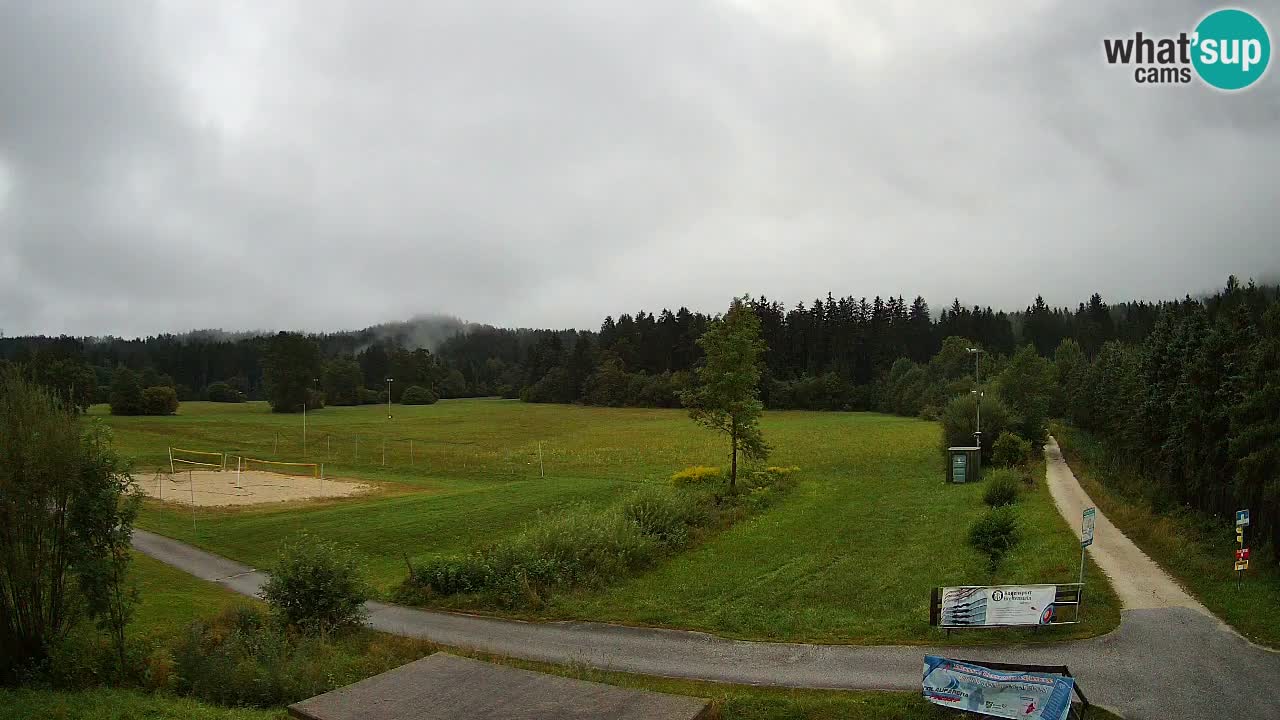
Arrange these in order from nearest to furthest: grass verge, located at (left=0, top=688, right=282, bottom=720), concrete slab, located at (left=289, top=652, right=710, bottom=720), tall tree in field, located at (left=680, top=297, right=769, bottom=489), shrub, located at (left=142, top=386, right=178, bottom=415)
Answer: concrete slab, located at (left=289, top=652, right=710, bottom=720)
grass verge, located at (left=0, top=688, right=282, bottom=720)
tall tree in field, located at (left=680, top=297, right=769, bottom=489)
shrub, located at (left=142, top=386, right=178, bottom=415)

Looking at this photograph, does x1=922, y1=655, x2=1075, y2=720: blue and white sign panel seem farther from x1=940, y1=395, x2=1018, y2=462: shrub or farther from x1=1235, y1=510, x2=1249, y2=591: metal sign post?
x1=940, y1=395, x2=1018, y2=462: shrub

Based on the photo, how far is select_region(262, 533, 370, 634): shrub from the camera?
19297 mm

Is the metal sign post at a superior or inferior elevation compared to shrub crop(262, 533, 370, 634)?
superior

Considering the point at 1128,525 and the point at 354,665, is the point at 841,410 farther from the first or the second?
the point at 354,665

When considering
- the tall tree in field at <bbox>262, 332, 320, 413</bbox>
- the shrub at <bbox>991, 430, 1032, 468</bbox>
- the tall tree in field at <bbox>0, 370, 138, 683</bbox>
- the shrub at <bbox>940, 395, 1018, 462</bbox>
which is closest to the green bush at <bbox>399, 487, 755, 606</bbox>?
the tall tree in field at <bbox>0, 370, 138, 683</bbox>

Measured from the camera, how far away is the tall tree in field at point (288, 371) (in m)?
Answer: 113

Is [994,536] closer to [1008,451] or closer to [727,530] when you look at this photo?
[727,530]

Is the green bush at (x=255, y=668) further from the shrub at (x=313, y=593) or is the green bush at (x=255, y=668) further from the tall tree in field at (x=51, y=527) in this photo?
the tall tree in field at (x=51, y=527)

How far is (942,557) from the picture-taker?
27469 mm

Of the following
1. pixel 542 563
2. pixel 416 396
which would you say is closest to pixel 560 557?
pixel 542 563

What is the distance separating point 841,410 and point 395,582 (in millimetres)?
111438

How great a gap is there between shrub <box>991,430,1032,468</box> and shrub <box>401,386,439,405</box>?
395 ft

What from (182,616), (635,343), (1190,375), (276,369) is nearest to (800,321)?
(635,343)

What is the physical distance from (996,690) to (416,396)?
147894 millimetres
